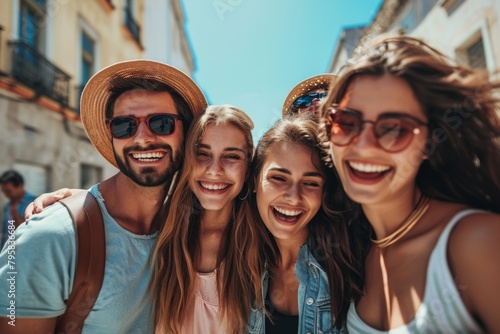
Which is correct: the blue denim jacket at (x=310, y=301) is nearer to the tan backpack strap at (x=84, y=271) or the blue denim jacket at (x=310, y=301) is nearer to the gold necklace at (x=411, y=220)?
the gold necklace at (x=411, y=220)

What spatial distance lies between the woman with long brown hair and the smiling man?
4.00 feet

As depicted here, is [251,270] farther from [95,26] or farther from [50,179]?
[95,26]

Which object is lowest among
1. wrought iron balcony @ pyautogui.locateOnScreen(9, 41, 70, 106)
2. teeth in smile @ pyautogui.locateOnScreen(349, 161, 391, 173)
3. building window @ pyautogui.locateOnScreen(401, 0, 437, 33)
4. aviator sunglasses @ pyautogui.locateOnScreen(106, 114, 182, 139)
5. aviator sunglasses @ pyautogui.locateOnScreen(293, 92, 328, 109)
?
teeth in smile @ pyautogui.locateOnScreen(349, 161, 391, 173)

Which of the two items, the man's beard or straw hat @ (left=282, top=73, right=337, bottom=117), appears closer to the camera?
the man's beard

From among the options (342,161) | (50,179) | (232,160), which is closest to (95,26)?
(50,179)

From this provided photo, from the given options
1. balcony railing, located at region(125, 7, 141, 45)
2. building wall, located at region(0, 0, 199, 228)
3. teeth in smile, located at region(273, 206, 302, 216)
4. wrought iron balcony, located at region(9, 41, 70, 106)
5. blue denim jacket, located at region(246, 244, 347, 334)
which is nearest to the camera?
blue denim jacket, located at region(246, 244, 347, 334)

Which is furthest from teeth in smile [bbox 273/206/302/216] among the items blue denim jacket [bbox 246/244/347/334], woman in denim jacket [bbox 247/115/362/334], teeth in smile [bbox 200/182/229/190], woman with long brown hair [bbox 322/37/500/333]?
woman with long brown hair [bbox 322/37/500/333]

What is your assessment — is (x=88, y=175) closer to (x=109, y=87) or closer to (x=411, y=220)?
(x=109, y=87)

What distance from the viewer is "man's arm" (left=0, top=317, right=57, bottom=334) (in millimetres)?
1674

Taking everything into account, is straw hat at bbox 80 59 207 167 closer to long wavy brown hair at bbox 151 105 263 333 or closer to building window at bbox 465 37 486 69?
long wavy brown hair at bbox 151 105 263 333

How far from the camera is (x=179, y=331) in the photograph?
2.10m

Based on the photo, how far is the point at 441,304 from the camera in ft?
4.08

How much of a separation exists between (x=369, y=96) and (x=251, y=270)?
1.30m

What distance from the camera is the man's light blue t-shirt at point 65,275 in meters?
1.68
